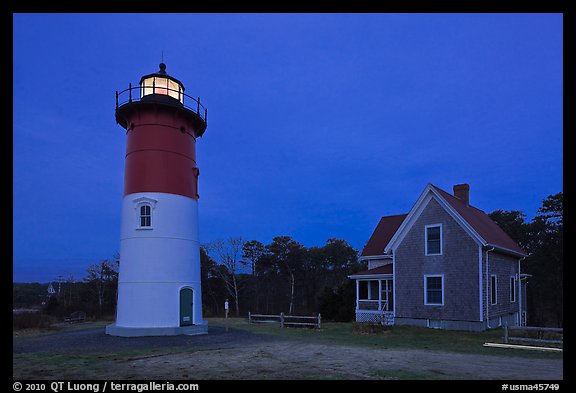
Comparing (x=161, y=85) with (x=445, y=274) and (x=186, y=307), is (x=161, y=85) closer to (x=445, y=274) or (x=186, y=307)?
(x=186, y=307)

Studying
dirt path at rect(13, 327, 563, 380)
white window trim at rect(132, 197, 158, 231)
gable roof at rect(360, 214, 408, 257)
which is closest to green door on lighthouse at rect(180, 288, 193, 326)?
white window trim at rect(132, 197, 158, 231)

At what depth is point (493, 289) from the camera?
20.7m

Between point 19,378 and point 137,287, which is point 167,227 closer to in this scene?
point 137,287

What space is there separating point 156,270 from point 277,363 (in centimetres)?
1005

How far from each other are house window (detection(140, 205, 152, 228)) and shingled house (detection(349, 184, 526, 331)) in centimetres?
1294

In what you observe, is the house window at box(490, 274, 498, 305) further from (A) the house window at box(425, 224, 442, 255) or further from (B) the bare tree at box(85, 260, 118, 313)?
(B) the bare tree at box(85, 260, 118, 313)

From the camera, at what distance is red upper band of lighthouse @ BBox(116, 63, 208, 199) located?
63.7ft

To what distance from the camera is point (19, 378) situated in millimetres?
8875

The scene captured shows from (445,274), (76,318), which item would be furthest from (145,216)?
(76,318)

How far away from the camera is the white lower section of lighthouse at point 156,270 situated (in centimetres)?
1831
